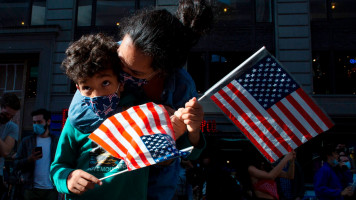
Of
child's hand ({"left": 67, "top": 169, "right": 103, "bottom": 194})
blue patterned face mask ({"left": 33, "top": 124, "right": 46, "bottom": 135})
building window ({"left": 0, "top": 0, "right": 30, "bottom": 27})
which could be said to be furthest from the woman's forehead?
building window ({"left": 0, "top": 0, "right": 30, "bottom": 27})

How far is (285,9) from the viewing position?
1312 centimetres

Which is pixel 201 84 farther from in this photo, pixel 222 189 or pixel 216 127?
pixel 222 189

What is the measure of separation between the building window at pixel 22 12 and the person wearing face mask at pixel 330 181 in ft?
40.3

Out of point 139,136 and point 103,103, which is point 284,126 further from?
point 103,103

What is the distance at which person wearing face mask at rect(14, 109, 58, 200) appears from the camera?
5.41 meters

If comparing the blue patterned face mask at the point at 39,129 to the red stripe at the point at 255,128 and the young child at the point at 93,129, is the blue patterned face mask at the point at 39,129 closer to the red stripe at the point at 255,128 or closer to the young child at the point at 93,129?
the young child at the point at 93,129

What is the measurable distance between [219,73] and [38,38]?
7444mm

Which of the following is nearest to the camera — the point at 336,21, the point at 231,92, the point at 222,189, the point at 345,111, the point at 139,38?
the point at 139,38

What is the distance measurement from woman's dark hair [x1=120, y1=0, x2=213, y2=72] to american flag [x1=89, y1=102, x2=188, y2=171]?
26 cm

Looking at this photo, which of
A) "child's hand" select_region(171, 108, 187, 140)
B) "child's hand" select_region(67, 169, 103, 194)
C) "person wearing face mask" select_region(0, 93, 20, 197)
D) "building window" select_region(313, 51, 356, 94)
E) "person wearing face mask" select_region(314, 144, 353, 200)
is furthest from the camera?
"building window" select_region(313, 51, 356, 94)

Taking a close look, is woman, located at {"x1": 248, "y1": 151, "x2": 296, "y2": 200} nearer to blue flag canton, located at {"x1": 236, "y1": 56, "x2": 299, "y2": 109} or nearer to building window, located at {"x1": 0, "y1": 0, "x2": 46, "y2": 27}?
blue flag canton, located at {"x1": 236, "y1": 56, "x2": 299, "y2": 109}

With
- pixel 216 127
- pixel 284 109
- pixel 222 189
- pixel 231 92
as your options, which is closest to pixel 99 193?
pixel 231 92

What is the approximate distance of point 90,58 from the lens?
1.72 m

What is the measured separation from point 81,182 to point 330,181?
565 cm
